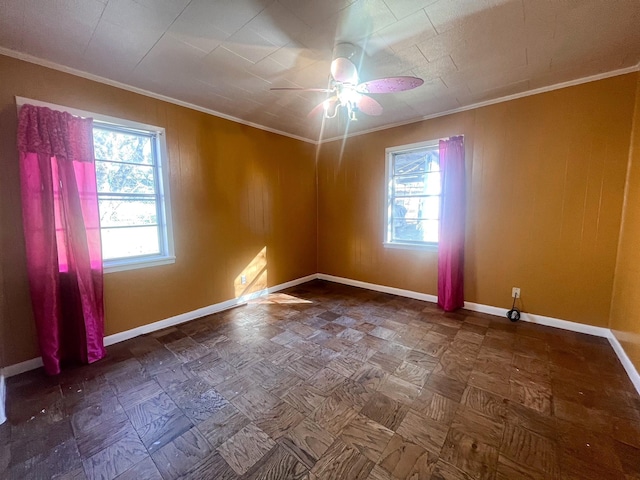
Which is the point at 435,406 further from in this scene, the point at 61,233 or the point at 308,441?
the point at 61,233

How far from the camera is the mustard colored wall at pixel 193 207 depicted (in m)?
2.04

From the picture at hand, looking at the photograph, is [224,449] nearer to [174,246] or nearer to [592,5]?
[174,246]

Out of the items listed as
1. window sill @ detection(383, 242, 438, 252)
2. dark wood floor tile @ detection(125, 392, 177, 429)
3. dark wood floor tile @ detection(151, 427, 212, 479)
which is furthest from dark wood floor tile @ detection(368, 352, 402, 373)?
window sill @ detection(383, 242, 438, 252)

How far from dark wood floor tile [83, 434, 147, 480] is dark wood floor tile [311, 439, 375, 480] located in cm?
97

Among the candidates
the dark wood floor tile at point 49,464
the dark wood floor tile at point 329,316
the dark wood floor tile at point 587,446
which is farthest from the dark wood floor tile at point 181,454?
the dark wood floor tile at point 587,446

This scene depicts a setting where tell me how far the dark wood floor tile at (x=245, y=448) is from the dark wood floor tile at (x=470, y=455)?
0.98 meters

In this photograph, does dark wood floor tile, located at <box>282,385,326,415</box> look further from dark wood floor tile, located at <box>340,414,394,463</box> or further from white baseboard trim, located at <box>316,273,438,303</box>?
white baseboard trim, located at <box>316,273,438,303</box>

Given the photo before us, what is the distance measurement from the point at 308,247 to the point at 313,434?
338cm

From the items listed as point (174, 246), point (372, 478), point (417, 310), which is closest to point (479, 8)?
point (372, 478)

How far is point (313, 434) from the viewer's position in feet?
4.92

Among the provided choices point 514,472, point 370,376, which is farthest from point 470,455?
point 370,376

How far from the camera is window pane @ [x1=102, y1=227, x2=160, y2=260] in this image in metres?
2.58

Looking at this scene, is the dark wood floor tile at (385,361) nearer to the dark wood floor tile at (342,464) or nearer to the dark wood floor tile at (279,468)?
the dark wood floor tile at (342,464)

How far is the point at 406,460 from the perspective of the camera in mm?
1333
